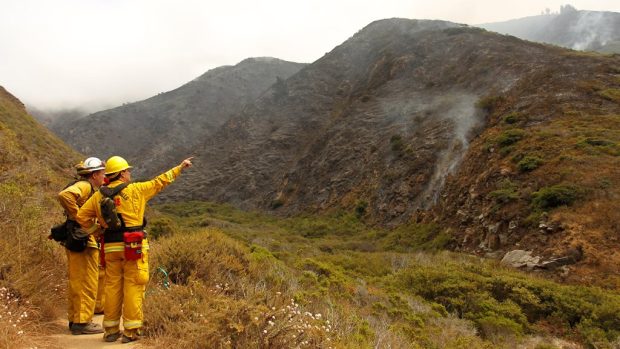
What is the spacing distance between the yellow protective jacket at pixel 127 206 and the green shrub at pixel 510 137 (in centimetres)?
1900

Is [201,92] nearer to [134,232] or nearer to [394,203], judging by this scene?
[394,203]

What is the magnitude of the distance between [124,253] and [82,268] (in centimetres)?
89

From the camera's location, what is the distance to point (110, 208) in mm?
4254

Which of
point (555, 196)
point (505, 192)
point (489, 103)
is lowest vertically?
point (505, 192)

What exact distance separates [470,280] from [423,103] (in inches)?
1039

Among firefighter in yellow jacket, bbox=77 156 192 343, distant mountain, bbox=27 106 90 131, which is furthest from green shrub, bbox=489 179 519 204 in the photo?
distant mountain, bbox=27 106 90 131

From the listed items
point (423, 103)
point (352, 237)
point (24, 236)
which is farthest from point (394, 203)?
point (24, 236)

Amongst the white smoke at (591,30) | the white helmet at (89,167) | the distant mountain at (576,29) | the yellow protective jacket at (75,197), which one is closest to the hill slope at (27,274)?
the yellow protective jacket at (75,197)

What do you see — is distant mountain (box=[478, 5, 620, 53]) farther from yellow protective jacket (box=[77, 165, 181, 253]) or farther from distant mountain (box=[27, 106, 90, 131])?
distant mountain (box=[27, 106, 90, 131])

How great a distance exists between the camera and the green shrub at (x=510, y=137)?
19.8m

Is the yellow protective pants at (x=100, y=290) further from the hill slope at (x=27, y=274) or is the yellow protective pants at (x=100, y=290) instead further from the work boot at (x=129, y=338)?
the work boot at (x=129, y=338)

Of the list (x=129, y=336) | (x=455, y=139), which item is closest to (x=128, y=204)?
(x=129, y=336)

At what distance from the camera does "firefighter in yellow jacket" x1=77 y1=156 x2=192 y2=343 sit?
4238 millimetres

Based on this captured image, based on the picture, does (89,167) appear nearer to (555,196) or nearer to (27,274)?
(27,274)
